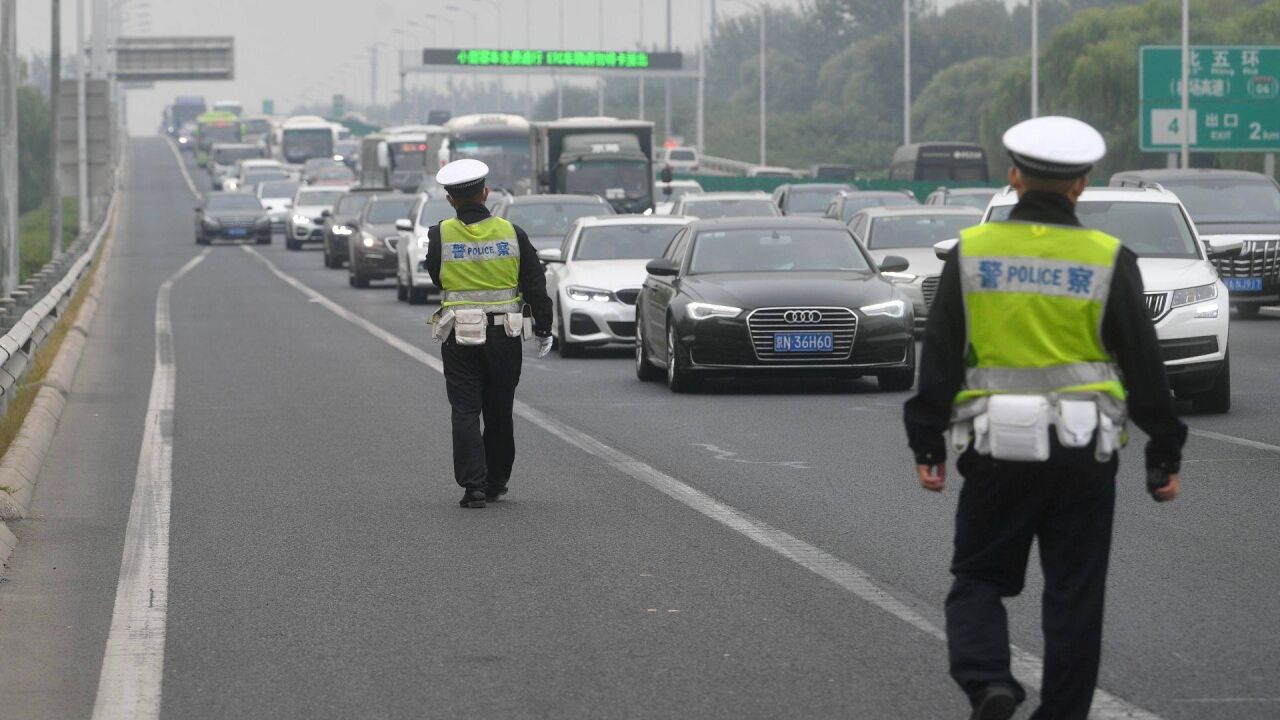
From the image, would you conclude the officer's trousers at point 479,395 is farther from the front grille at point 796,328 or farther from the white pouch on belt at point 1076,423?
the front grille at point 796,328

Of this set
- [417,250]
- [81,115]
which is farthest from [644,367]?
[81,115]

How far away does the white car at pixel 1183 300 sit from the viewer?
15078 millimetres

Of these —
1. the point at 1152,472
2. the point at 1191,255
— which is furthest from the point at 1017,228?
the point at 1191,255

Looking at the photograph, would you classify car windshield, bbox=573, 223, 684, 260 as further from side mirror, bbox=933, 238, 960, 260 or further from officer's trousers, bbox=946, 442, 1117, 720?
officer's trousers, bbox=946, 442, 1117, 720

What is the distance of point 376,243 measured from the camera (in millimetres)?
36906

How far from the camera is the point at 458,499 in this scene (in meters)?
11.2

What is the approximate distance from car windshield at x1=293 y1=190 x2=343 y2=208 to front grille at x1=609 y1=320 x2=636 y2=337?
130ft

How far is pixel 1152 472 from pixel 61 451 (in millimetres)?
9735

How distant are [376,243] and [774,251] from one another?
19.5 m

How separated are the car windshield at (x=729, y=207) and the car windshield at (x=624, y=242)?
36.6 ft

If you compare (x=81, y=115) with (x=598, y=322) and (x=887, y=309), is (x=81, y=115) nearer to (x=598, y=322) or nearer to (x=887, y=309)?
(x=598, y=322)

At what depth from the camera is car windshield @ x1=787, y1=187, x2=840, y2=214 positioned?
4162 centimetres

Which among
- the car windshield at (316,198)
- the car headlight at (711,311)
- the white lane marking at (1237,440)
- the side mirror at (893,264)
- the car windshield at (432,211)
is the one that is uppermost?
the car windshield at (316,198)

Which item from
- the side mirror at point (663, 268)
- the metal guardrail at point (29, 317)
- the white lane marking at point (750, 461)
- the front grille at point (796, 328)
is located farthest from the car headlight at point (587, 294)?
the white lane marking at point (750, 461)
